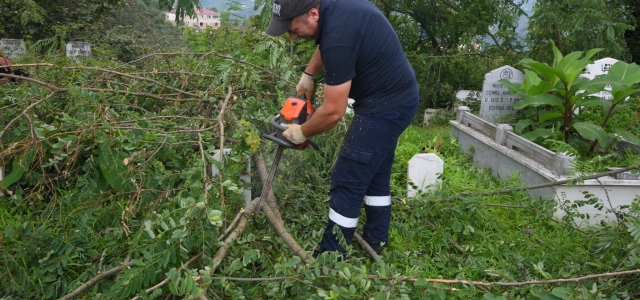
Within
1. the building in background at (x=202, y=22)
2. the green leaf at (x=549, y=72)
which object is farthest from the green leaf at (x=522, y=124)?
the building in background at (x=202, y=22)

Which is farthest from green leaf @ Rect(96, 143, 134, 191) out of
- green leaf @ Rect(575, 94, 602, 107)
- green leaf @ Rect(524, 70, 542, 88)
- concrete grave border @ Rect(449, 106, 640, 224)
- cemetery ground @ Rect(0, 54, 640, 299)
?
A: green leaf @ Rect(575, 94, 602, 107)

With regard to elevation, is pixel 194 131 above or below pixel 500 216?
above

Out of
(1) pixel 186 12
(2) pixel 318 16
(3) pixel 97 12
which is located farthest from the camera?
(3) pixel 97 12

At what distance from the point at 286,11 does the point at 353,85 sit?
0.66 meters

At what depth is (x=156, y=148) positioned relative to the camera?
11.1 feet

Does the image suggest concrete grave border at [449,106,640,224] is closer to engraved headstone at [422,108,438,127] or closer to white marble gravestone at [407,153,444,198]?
white marble gravestone at [407,153,444,198]

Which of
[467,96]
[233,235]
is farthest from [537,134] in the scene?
[233,235]

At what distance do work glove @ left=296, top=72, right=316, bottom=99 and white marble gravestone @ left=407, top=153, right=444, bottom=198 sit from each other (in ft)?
4.65

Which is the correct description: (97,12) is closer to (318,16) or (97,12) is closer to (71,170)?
(71,170)

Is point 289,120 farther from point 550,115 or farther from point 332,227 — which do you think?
point 550,115

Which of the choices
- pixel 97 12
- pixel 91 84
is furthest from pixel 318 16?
pixel 97 12

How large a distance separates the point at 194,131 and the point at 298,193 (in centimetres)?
109

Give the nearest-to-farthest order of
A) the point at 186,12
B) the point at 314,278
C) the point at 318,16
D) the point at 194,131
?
the point at 314,278, the point at 318,16, the point at 194,131, the point at 186,12

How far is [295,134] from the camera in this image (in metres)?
3.07
